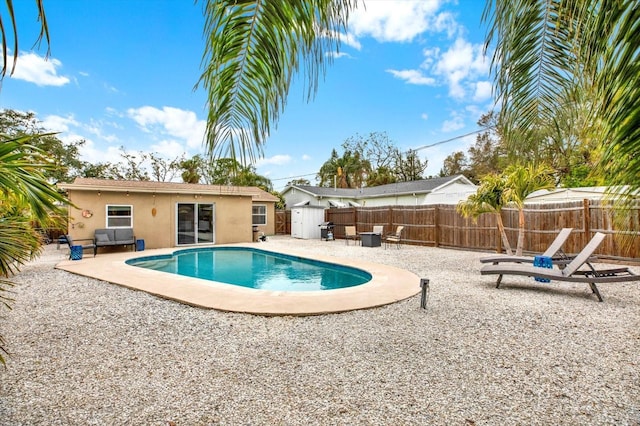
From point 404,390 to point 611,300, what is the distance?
5264 millimetres

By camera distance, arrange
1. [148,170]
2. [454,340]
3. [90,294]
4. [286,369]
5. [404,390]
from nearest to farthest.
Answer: [404,390], [286,369], [454,340], [90,294], [148,170]

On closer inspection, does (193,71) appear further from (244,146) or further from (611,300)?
(611,300)

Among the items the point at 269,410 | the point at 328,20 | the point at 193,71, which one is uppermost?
the point at 328,20

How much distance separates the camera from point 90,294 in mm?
5961

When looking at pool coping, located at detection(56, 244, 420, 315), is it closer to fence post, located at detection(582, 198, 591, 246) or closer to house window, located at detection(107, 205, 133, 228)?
house window, located at detection(107, 205, 133, 228)

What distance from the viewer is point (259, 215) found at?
21.1m

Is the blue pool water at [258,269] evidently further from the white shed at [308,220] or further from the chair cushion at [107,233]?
the white shed at [308,220]

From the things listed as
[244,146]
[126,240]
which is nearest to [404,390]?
[244,146]

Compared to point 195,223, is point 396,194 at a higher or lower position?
higher

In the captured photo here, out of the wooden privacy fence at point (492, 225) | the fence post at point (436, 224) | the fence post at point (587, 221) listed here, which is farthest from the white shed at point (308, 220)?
the fence post at point (587, 221)

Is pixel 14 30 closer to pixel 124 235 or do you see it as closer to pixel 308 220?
pixel 124 235

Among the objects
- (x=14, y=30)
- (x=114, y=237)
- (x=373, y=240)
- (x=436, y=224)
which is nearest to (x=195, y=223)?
(x=114, y=237)

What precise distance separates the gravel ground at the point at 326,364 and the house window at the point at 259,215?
50.8 ft

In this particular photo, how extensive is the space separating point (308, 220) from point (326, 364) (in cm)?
1549
